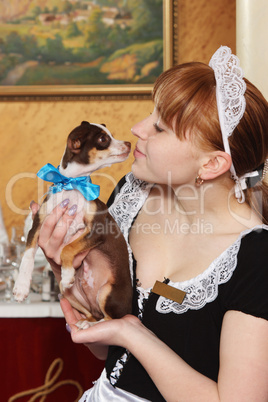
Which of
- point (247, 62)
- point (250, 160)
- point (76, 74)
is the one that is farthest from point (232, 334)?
point (76, 74)

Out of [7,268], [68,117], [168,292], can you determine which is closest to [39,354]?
[7,268]

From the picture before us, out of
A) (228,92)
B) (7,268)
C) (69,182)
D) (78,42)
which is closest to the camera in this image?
(228,92)

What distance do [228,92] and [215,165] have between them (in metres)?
0.18

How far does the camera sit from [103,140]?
1.38m

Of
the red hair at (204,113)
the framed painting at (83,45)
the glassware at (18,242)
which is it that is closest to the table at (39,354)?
the glassware at (18,242)

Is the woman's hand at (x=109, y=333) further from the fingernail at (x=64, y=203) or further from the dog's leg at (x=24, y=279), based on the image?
the fingernail at (x=64, y=203)

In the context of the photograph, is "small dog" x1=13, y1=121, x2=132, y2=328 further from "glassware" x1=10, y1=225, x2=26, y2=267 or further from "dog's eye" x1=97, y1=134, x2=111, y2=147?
"glassware" x1=10, y1=225, x2=26, y2=267

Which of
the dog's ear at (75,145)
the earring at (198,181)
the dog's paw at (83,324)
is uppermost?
the dog's ear at (75,145)

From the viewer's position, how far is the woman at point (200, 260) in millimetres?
1036

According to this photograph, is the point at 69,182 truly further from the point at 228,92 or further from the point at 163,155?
the point at 228,92

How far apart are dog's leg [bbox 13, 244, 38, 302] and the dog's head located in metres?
0.25

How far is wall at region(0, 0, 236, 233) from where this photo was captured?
11.6ft

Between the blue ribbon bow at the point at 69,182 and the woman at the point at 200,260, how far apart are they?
0.08m

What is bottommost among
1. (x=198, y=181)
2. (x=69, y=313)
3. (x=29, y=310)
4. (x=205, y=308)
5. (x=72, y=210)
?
(x=29, y=310)
